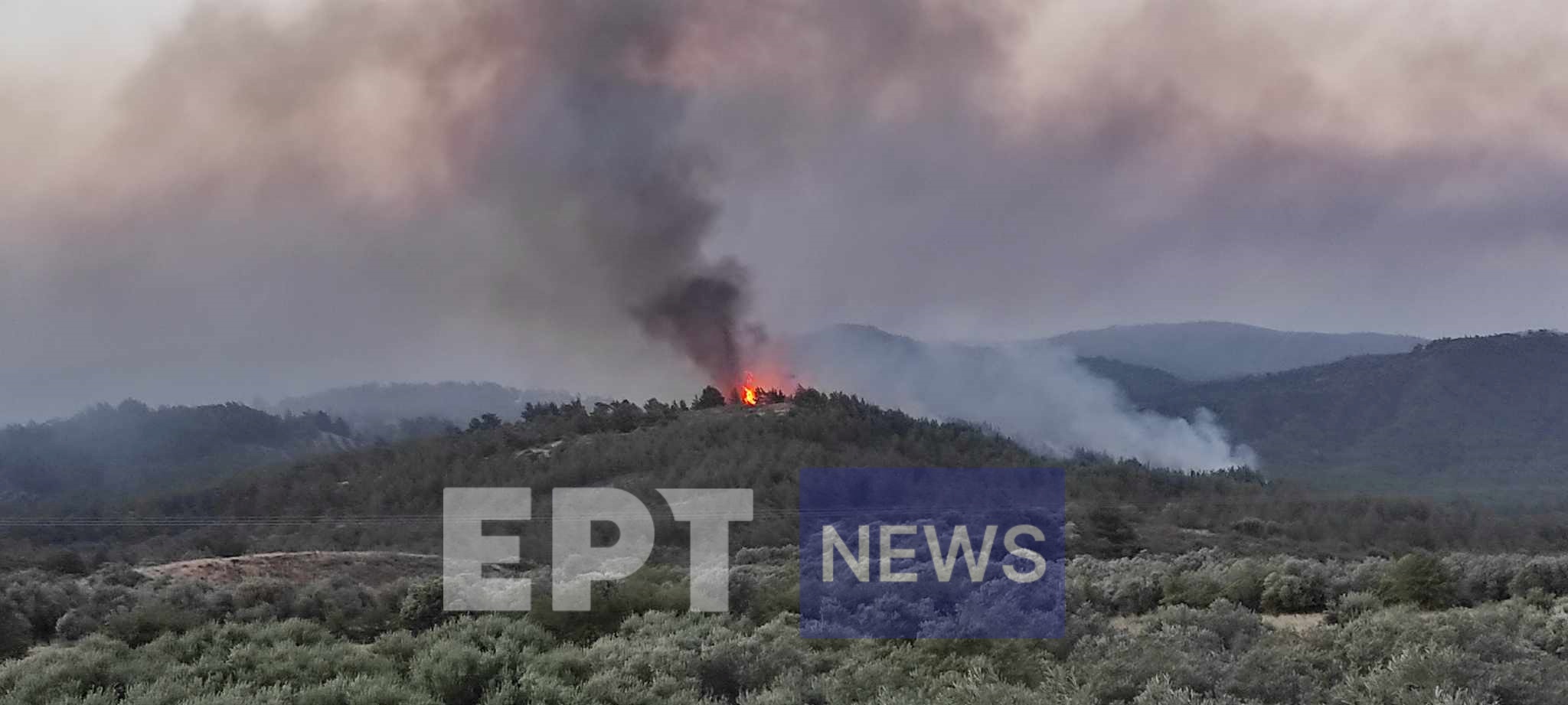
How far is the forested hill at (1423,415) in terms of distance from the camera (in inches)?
4481

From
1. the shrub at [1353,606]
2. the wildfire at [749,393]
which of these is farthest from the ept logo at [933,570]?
the wildfire at [749,393]

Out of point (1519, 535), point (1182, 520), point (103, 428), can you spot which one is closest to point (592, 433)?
point (1182, 520)

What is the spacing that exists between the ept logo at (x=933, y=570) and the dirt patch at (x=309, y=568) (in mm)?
12116

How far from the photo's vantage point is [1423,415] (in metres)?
134

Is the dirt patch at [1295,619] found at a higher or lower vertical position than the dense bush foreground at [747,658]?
lower

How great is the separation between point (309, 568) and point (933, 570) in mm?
19790

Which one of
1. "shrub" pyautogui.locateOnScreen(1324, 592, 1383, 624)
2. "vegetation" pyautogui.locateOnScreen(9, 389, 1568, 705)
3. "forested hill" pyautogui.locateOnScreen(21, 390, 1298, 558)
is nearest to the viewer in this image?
"vegetation" pyautogui.locateOnScreen(9, 389, 1568, 705)

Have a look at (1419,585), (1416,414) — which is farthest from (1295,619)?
(1416,414)

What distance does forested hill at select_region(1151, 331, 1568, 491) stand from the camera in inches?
4481

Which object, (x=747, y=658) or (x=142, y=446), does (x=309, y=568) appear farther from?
(x=142, y=446)

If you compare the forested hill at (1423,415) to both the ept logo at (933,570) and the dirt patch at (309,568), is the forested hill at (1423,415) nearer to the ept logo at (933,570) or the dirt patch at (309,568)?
the ept logo at (933,570)

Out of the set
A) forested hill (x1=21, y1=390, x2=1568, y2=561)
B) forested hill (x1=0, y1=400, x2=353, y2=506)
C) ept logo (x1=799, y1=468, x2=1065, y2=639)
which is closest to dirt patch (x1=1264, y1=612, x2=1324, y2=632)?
ept logo (x1=799, y1=468, x2=1065, y2=639)

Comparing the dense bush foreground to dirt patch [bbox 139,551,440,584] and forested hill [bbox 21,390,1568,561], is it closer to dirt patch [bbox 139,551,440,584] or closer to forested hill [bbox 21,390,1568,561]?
dirt patch [bbox 139,551,440,584]

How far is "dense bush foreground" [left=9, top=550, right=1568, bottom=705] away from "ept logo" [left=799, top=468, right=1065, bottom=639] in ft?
1.89
